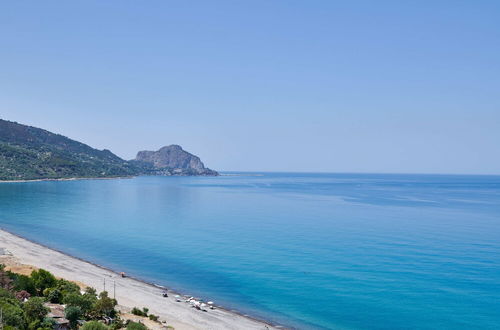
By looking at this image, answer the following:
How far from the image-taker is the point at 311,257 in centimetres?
6391

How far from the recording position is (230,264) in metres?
59.7

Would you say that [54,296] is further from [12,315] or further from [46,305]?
[12,315]

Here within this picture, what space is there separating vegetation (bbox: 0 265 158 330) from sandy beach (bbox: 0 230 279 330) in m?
3.03

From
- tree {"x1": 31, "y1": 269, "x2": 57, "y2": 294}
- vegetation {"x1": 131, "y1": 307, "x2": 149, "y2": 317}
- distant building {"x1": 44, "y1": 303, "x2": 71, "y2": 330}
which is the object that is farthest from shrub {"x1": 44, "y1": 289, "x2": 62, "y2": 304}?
vegetation {"x1": 131, "y1": 307, "x2": 149, "y2": 317}

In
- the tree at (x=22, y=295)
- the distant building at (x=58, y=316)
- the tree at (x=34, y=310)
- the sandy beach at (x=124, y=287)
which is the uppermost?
the tree at (x=34, y=310)

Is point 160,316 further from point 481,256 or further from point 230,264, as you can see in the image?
point 481,256

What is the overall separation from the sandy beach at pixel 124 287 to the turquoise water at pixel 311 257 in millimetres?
3752

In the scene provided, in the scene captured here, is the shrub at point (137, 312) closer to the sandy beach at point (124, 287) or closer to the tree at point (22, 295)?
the sandy beach at point (124, 287)

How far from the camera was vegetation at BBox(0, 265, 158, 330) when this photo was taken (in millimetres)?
28639

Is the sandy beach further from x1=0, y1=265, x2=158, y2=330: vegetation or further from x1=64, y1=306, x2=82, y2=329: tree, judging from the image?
x1=64, y1=306, x2=82, y2=329: tree

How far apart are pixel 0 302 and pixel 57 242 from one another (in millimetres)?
48699

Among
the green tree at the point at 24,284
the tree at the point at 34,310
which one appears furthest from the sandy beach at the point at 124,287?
the tree at the point at 34,310

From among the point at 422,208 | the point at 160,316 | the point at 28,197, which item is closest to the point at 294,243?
the point at 160,316

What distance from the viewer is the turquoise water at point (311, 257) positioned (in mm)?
42594
